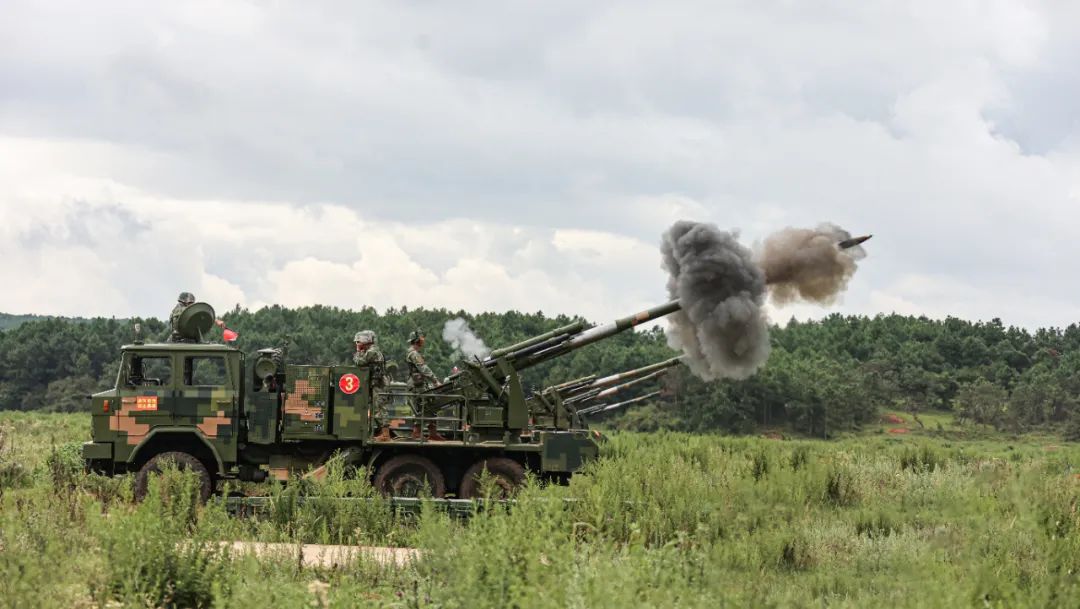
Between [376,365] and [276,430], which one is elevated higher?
[376,365]

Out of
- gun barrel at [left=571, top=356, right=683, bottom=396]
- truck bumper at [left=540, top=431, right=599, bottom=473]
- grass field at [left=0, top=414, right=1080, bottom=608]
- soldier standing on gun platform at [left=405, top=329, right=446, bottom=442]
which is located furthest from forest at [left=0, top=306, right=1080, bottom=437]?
grass field at [left=0, top=414, right=1080, bottom=608]

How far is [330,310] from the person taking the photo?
8219 centimetres

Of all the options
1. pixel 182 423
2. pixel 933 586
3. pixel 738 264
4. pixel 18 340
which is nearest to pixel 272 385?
pixel 182 423

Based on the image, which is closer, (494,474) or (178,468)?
(178,468)

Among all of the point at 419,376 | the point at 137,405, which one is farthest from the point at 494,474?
the point at 137,405

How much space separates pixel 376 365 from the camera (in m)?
16.8

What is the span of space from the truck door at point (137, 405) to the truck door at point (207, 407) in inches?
6.0

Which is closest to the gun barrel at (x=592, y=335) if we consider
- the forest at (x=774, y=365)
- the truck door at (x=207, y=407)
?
the truck door at (x=207, y=407)

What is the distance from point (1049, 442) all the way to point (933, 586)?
55.1 metres

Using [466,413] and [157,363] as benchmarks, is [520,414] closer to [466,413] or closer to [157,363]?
[466,413]

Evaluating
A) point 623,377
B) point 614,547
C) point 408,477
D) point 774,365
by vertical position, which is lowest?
point 614,547

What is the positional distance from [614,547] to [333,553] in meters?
2.92

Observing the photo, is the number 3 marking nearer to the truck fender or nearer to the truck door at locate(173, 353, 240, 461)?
the truck door at locate(173, 353, 240, 461)

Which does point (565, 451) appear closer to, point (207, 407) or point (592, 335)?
point (592, 335)
